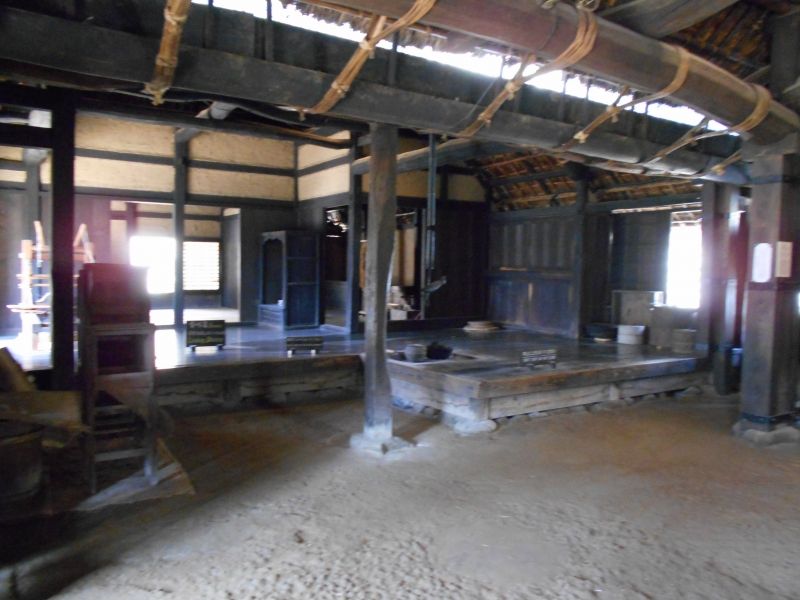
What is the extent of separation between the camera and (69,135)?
4898 millimetres

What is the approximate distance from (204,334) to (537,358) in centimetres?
366

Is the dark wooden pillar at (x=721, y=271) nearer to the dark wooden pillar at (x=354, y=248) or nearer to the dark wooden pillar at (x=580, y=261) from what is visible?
the dark wooden pillar at (x=580, y=261)

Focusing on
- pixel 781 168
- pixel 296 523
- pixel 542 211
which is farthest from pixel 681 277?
pixel 296 523

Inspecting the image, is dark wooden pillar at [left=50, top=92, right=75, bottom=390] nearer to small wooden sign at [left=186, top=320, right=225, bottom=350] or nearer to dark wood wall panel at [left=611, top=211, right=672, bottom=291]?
small wooden sign at [left=186, top=320, right=225, bottom=350]

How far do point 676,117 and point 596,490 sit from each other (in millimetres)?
5110

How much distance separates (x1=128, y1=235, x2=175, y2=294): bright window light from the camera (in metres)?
11.6

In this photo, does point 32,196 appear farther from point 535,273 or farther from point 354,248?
point 535,273

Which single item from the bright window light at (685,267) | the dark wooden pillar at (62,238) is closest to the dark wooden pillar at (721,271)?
the bright window light at (685,267)

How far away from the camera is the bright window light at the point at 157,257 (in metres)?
11.6

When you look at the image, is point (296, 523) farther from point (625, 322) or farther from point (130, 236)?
point (130, 236)

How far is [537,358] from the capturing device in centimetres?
611

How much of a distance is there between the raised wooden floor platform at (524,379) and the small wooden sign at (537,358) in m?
0.06

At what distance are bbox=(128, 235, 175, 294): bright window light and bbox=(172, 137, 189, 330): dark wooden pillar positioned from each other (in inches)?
122

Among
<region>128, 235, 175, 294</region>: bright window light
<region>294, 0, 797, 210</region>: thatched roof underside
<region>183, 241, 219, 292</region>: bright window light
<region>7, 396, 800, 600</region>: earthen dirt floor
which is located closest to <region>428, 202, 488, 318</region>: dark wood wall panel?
<region>294, 0, 797, 210</region>: thatched roof underside
